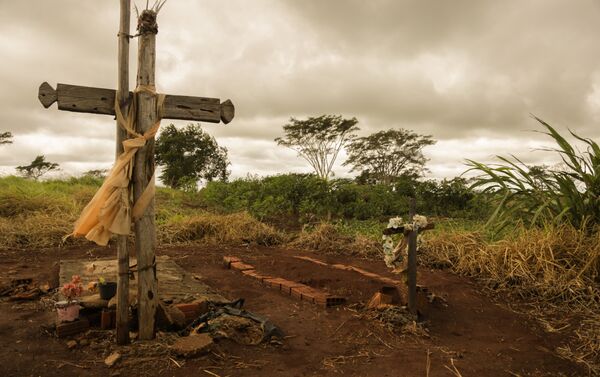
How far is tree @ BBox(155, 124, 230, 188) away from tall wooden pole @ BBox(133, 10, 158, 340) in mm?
15952

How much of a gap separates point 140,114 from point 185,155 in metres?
16.6

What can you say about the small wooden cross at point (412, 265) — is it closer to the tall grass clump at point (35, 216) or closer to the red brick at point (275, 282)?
the red brick at point (275, 282)

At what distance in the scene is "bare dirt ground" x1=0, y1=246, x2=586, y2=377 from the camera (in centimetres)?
284

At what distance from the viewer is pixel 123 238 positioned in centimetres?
299

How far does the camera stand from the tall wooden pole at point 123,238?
2.97 metres

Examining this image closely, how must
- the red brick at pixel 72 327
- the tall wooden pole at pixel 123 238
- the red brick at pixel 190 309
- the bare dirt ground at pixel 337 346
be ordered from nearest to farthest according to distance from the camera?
1. the bare dirt ground at pixel 337 346
2. the tall wooden pole at pixel 123 238
3. the red brick at pixel 72 327
4. the red brick at pixel 190 309

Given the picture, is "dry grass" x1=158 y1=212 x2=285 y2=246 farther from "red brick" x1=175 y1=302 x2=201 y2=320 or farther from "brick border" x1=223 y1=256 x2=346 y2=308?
"red brick" x1=175 y1=302 x2=201 y2=320

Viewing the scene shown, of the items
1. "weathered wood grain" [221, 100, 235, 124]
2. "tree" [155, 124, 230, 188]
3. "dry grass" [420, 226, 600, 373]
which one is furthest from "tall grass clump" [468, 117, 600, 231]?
"tree" [155, 124, 230, 188]

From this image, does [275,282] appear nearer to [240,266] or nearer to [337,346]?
[240,266]

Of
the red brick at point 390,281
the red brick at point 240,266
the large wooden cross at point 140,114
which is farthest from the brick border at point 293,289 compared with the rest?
the large wooden cross at point 140,114

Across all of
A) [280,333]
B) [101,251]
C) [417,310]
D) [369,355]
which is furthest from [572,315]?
[101,251]

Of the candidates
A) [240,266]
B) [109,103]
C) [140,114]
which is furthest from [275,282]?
[109,103]

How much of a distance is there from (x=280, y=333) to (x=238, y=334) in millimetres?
316

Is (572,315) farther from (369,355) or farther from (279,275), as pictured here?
(279,275)
